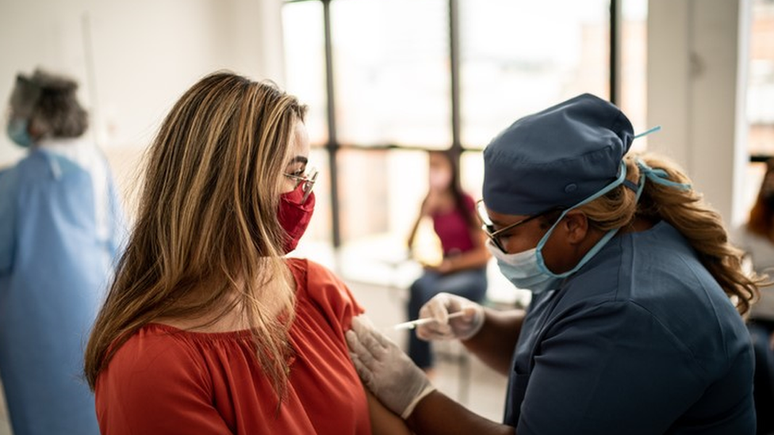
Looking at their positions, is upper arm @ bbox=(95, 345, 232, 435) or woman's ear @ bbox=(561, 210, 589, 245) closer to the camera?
upper arm @ bbox=(95, 345, 232, 435)

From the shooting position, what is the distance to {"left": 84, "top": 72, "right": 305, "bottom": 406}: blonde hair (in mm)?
1157

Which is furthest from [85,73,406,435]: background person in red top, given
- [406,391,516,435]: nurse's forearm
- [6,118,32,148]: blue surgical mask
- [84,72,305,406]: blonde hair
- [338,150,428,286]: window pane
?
[338,150,428,286]: window pane

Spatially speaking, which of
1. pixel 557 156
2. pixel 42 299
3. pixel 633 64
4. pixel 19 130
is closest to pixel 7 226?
pixel 42 299

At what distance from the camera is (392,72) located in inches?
159

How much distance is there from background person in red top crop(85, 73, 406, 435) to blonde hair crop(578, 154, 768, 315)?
22.2 inches

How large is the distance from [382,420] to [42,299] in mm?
1746

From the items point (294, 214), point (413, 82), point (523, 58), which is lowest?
point (294, 214)

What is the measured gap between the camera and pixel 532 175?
127 centimetres

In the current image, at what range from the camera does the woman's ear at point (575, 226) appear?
130 cm

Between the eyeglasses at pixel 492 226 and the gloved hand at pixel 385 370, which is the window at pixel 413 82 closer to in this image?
the eyeglasses at pixel 492 226

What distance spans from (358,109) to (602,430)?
3.22 meters

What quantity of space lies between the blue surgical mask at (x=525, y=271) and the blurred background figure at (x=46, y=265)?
1654mm

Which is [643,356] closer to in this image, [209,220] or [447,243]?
[209,220]

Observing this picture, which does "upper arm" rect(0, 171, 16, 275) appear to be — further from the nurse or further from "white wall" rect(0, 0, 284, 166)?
the nurse
